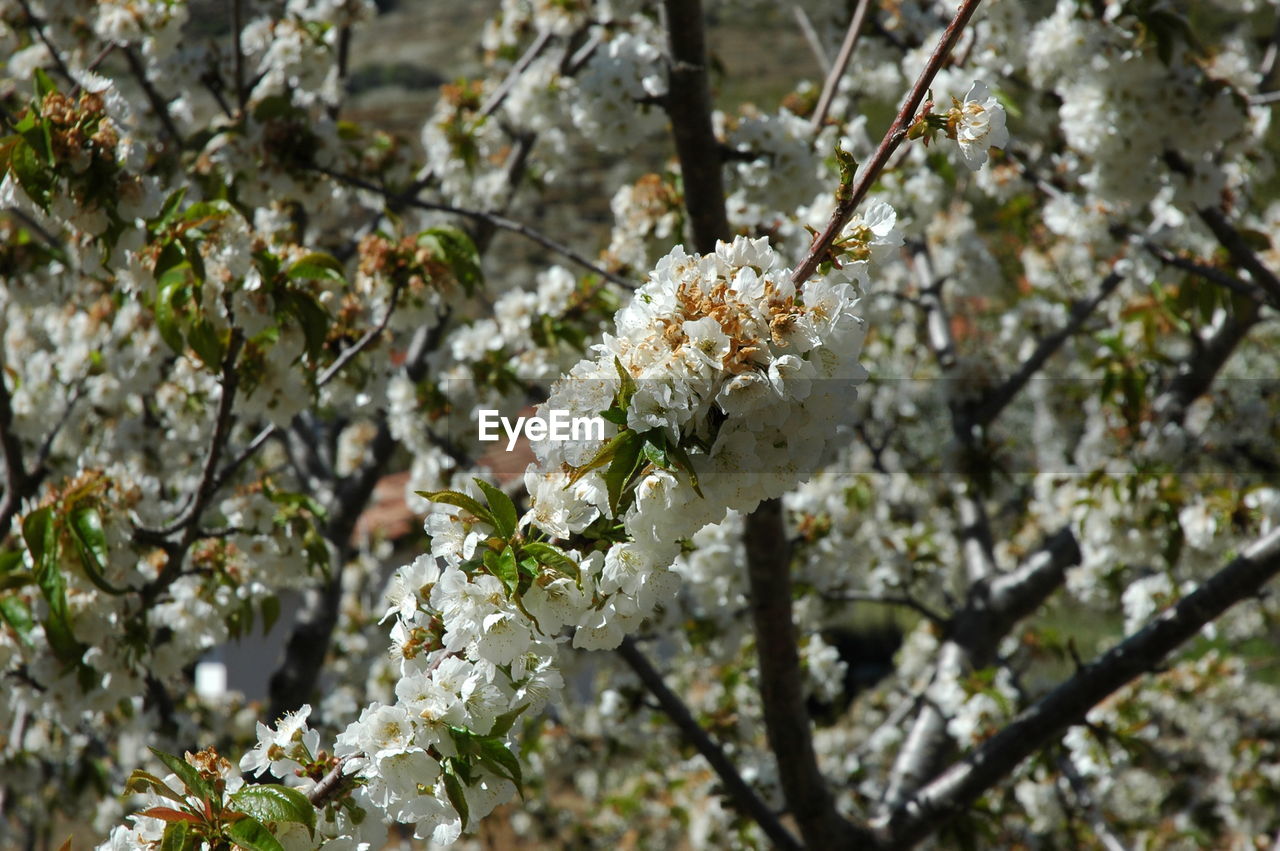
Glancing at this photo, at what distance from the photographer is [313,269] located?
1.97 m

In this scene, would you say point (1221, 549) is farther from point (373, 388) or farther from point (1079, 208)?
point (373, 388)

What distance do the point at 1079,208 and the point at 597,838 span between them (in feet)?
14.9

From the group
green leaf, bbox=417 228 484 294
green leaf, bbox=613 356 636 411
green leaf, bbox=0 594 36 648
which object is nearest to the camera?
green leaf, bbox=613 356 636 411

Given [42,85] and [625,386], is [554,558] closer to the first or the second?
[625,386]

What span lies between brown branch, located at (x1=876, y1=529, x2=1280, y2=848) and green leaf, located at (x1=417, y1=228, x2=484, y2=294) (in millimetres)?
1645

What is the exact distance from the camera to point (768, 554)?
2148 millimetres

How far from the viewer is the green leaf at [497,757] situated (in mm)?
1132

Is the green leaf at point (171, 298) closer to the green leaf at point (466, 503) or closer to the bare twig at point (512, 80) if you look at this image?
the green leaf at point (466, 503)

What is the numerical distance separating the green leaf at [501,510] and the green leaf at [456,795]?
284mm

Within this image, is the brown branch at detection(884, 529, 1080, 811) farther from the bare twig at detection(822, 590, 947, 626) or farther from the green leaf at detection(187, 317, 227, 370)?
the green leaf at detection(187, 317, 227, 370)

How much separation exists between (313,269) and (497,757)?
1.19 metres

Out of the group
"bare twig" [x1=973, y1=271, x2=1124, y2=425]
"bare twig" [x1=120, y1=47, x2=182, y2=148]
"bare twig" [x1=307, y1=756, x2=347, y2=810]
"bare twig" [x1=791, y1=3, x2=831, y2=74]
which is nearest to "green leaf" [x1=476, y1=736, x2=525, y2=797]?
"bare twig" [x1=307, y1=756, x2=347, y2=810]

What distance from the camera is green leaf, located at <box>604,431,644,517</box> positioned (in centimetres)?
103

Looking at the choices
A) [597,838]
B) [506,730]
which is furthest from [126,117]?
[597,838]
